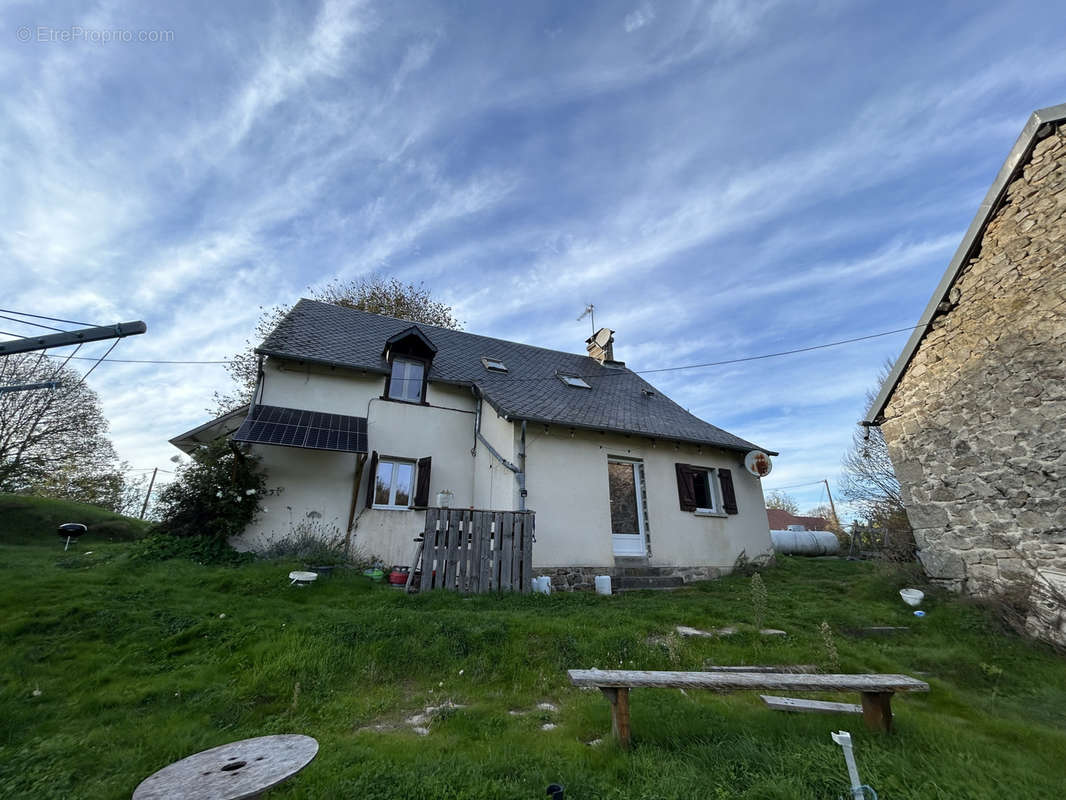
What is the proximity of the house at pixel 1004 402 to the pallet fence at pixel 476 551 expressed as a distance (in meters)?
6.81

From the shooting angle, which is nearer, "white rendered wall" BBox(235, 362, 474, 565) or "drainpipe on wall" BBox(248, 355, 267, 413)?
"white rendered wall" BBox(235, 362, 474, 565)

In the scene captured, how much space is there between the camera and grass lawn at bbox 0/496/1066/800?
A: 8.23ft

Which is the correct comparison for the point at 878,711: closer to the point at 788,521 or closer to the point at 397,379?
the point at 397,379

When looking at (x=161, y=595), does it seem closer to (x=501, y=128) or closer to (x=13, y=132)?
(x=13, y=132)

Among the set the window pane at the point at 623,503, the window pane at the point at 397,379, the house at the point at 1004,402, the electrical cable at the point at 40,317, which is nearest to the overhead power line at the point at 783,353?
the house at the point at 1004,402

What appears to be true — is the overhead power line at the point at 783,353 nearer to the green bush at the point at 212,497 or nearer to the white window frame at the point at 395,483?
the white window frame at the point at 395,483

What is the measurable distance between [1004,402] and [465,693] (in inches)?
327

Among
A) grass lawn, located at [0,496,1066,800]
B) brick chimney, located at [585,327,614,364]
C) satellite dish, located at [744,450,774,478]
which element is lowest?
grass lawn, located at [0,496,1066,800]

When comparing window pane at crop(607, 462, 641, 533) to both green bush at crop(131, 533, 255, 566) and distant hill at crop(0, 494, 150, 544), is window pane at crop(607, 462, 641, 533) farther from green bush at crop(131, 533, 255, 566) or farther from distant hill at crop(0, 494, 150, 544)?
distant hill at crop(0, 494, 150, 544)

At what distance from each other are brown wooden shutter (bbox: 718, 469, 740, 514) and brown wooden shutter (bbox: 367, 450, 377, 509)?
8.59 m

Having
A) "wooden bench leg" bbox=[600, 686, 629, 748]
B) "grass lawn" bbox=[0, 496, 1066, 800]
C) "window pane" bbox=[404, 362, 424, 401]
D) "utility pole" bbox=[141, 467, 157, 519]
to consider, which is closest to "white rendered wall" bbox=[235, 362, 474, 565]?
"window pane" bbox=[404, 362, 424, 401]

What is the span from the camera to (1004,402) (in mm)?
6340

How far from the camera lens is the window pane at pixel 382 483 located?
1002 centimetres

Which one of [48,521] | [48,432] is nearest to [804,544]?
[48,521]
